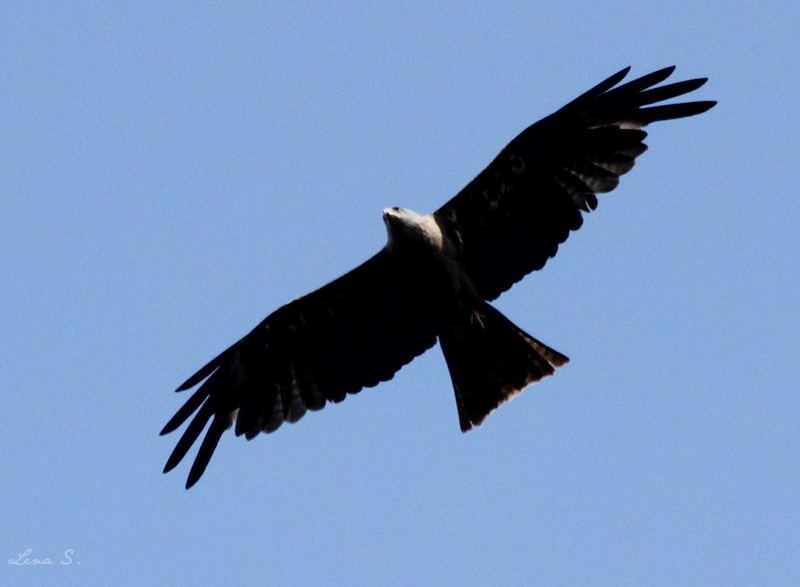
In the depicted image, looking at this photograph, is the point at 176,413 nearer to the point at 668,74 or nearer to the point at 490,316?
the point at 490,316

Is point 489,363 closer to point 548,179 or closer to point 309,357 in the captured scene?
point 309,357

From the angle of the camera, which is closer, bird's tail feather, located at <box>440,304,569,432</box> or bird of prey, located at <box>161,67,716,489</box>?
bird of prey, located at <box>161,67,716,489</box>

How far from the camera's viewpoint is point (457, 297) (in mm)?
12195

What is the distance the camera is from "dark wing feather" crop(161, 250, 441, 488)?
41.5ft

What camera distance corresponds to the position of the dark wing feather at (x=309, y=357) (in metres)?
12.6

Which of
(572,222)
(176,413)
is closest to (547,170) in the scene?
(572,222)

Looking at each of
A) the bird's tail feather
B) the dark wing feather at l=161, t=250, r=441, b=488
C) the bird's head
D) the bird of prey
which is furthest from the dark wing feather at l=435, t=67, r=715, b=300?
the dark wing feather at l=161, t=250, r=441, b=488

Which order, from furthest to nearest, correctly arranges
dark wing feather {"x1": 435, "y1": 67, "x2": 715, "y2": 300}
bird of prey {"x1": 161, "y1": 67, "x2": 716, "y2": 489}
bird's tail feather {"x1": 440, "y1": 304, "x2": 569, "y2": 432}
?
bird's tail feather {"x1": 440, "y1": 304, "x2": 569, "y2": 432}
bird of prey {"x1": 161, "y1": 67, "x2": 716, "y2": 489}
dark wing feather {"x1": 435, "y1": 67, "x2": 715, "y2": 300}

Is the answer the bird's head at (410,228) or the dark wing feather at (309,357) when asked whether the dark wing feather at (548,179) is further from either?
the dark wing feather at (309,357)

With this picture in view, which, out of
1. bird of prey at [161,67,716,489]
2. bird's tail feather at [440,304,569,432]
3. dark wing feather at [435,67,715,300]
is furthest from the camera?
bird's tail feather at [440,304,569,432]

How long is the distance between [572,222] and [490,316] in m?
1.11

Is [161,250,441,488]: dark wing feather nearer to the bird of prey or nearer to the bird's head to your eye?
the bird of prey

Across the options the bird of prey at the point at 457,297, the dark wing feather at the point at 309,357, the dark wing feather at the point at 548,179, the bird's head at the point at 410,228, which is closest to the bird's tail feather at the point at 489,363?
the bird of prey at the point at 457,297

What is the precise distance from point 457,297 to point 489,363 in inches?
33.7
